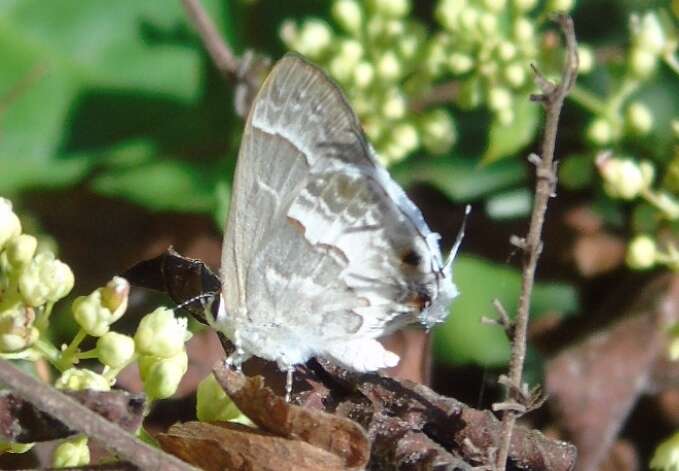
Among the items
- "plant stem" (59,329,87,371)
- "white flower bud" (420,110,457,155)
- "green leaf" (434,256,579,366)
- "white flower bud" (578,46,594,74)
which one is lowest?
"green leaf" (434,256,579,366)

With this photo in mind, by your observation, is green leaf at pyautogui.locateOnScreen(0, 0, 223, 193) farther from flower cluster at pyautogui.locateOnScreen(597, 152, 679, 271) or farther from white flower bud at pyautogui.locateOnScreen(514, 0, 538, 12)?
flower cluster at pyautogui.locateOnScreen(597, 152, 679, 271)

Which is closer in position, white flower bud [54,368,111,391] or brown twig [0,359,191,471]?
brown twig [0,359,191,471]

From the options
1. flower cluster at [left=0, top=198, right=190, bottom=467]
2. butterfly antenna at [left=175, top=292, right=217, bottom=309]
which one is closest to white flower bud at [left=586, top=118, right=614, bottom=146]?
butterfly antenna at [left=175, top=292, right=217, bottom=309]

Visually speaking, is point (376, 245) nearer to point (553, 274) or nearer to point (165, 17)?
point (553, 274)

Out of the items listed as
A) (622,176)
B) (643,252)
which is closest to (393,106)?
(622,176)

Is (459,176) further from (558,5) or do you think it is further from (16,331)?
(16,331)

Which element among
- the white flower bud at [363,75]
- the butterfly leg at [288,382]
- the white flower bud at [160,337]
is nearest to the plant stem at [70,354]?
the white flower bud at [160,337]

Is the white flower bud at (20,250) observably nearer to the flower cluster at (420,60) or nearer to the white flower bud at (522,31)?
the flower cluster at (420,60)
